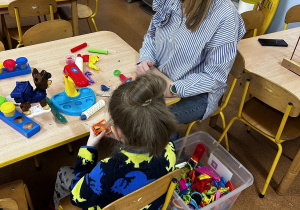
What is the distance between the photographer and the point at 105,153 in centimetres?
186

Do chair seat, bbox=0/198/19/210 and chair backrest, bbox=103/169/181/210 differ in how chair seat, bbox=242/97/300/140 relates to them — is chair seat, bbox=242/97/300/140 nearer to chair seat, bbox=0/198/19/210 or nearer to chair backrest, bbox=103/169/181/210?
chair backrest, bbox=103/169/181/210

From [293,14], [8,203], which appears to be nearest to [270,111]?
[293,14]

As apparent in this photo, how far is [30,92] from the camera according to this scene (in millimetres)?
1112

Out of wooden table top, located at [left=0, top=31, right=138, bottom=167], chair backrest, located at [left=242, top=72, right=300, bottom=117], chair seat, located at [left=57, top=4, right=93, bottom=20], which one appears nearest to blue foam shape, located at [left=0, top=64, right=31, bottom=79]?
wooden table top, located at [left=0, top=31, right=138, bottom=167]

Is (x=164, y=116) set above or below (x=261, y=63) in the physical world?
above

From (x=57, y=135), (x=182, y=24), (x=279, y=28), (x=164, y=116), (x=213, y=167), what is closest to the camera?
(x=164, y=116)

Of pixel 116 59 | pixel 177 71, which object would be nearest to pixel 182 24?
pixel 177 71

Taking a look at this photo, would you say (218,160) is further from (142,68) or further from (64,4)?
(64,4)

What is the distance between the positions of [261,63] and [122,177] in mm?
1241

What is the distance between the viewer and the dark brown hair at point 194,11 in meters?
1.36

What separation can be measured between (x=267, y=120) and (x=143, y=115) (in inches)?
46.2

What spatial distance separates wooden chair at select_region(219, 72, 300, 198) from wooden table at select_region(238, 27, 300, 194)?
0.11 m

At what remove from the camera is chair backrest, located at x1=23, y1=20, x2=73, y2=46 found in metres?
1.72

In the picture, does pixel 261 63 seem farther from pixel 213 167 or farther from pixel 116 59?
pixel 116 59
